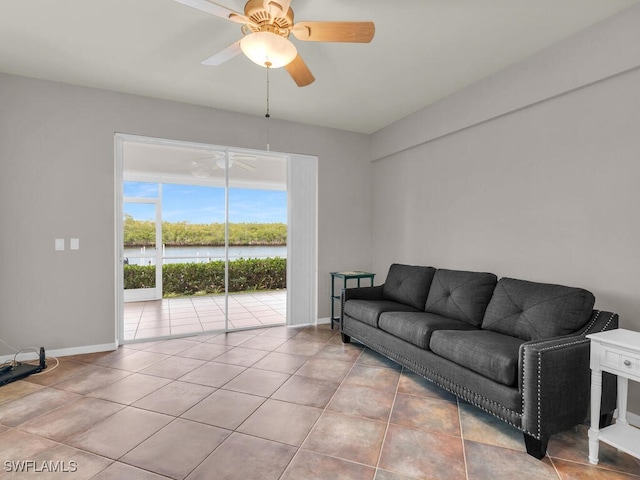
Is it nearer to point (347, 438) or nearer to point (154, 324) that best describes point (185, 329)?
point (154, 324)

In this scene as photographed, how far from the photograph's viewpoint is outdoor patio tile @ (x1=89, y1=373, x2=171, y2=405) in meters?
2.60

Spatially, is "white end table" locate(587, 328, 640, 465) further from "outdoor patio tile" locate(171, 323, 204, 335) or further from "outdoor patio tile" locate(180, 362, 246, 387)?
"outdoor patio tile" locate(171, 323, 204, 335)

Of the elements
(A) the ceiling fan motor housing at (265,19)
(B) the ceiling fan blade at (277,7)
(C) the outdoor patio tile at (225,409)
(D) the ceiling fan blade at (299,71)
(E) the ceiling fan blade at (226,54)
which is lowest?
(C) the outdoor patio tile at (225,409)

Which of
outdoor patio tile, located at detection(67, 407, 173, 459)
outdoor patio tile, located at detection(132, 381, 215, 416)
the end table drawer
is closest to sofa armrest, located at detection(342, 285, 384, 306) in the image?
outdoor patio tile, located at detection(132, 381, 215, 416)

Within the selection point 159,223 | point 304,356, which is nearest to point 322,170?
point 304,356

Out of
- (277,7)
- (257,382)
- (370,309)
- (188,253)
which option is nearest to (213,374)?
(257,382)

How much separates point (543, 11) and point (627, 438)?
2718 millimetres

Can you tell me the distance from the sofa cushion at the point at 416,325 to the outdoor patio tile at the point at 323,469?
1201 millimetres

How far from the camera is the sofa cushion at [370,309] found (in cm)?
344

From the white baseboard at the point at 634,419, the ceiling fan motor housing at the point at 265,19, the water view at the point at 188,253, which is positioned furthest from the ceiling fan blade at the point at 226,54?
the water view at the point at 188,253

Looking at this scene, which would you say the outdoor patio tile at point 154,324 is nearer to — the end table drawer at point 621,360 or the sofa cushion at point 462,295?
the sofa cushion at point 462,295

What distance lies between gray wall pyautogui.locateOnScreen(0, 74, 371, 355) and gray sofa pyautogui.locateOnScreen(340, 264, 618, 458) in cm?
292

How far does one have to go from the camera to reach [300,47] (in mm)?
2820

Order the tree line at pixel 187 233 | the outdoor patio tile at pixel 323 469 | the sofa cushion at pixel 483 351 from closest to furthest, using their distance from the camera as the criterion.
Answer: the outdoor patio tile at pixel 323 469
the sofa cushion at pixel 483 351
the tree line at pixel 187 233
